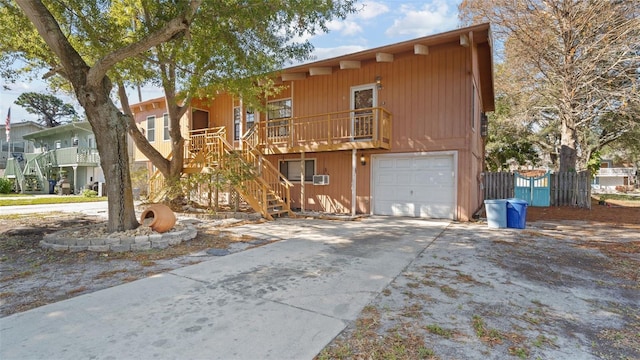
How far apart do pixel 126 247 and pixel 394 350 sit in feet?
16.4

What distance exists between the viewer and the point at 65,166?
21453 mm

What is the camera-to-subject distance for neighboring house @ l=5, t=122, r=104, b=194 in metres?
20.7

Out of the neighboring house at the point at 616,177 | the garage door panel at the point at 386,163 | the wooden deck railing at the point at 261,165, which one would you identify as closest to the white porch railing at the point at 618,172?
the neighboring house at the point at 616,177

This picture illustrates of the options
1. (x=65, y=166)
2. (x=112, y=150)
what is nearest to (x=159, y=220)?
(x=112, y=150)

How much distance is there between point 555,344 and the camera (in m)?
2.48

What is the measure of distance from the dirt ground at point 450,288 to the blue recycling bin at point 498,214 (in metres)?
0.77

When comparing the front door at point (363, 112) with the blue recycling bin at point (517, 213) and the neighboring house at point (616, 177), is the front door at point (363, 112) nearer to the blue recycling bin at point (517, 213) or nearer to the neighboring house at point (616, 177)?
the blue recycling bin at point (517, 213)

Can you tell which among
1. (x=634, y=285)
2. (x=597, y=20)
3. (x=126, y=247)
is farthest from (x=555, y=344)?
(x=597, y=20)

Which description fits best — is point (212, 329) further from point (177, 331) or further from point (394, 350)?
point (394, 350)

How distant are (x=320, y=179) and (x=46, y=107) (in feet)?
135

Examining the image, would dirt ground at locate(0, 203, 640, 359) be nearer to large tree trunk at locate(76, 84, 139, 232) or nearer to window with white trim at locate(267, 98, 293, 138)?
large tree trunk at locate(76, 84, 139, 232)

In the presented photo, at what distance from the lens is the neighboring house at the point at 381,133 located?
360 inches

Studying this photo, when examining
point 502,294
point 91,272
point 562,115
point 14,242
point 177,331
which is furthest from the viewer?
point 562,115

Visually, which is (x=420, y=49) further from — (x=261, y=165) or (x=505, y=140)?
(x=505, y=140)
